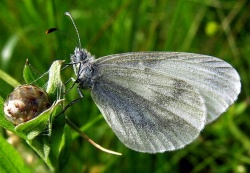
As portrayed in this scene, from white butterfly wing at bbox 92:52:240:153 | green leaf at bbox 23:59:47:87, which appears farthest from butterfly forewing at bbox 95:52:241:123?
green leaf at bbox 23:59:47:87

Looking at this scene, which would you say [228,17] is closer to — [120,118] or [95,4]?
[95,4]

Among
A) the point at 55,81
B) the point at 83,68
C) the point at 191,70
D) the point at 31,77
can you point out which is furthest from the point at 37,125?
the point at 191,70

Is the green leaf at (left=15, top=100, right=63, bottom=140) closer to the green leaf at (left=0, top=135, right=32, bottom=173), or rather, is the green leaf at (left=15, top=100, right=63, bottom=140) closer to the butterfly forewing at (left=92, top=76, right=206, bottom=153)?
the green leaf at (left=0, top=135, right=32, bottom=173)

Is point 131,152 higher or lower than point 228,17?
lower

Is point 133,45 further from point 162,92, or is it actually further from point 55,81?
point 55,81

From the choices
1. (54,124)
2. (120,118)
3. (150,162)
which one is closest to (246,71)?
(150,162)

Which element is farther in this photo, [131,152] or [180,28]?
[180,28]

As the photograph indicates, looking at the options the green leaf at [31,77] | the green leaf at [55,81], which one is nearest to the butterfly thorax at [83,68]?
the green leaf at [31,77]
